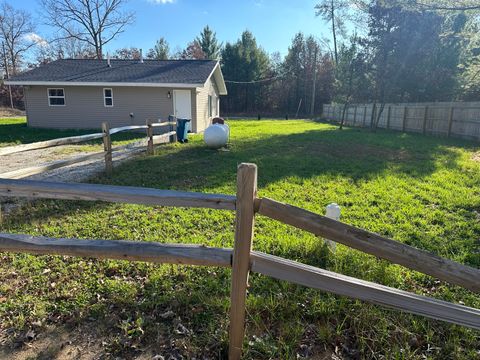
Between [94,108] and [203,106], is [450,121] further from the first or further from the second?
[94,108]

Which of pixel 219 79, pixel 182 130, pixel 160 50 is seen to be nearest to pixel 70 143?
pixel 182 130

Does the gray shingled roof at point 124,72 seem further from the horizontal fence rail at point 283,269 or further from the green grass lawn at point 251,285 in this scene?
the horizontal fence rail at point 283,269

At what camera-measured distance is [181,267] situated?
12.2 ft

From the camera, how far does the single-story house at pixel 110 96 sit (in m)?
17.9

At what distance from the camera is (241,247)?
2113 millimetres

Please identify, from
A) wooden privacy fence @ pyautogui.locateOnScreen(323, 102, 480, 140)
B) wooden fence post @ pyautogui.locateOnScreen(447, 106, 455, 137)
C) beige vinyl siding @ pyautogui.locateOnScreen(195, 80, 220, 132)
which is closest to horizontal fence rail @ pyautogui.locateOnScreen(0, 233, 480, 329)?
wooden privacy fence @ pyautogui.locateOnScreen(323, 102, 480, 140)

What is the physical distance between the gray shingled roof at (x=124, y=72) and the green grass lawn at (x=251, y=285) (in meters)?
12.4

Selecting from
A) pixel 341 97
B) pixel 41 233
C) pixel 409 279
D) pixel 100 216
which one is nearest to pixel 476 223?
pixel 409 279

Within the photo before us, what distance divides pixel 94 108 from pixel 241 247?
18724 mm

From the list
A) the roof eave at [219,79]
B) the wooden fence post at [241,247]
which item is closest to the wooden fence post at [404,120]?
the roof eave at [219,79]

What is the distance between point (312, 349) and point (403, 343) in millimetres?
714

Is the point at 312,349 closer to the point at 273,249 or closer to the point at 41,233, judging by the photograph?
the point at 273,249

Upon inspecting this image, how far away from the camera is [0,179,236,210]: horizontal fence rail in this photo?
2207mm

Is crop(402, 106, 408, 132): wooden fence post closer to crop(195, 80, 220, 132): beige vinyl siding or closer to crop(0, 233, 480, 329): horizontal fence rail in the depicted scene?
crop(195, 80, 220, 132): beige vinyl siding
